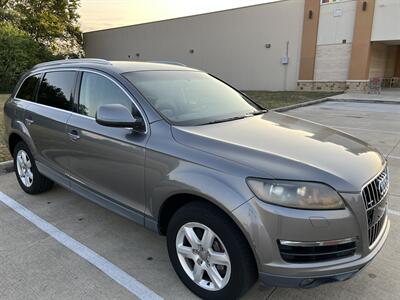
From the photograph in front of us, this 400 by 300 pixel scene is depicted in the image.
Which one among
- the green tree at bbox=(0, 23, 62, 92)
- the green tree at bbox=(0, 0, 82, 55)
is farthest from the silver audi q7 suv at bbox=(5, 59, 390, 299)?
the green tree at bbox=(0, 0, 82, 55)

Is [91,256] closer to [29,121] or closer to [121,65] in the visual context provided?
[121,65]

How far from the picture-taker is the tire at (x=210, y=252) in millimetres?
2221

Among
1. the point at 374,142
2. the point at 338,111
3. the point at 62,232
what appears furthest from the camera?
the point at 338,111

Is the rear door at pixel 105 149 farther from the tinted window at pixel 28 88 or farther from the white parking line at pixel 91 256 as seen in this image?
the tinted window at pixel 28 88

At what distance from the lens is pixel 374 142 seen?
24.8 feet

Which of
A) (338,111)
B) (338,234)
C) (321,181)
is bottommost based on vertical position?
(338,111)

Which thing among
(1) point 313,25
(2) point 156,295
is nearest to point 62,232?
(2) point 156,295

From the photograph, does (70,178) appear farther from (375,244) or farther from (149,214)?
(375,244)

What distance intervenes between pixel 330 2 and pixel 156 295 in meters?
21.1

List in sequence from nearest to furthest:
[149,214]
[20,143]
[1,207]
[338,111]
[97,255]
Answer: [149,214] → [97,255] → [1,207] → [20,143] → [338,111]

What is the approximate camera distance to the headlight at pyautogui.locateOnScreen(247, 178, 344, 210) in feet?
6.79

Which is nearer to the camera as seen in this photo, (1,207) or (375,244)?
(375,244)

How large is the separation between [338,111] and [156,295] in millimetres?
11857

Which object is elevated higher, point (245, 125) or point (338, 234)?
point (245, 125)
